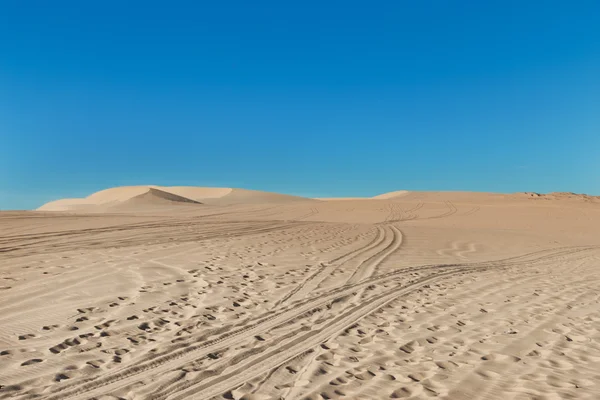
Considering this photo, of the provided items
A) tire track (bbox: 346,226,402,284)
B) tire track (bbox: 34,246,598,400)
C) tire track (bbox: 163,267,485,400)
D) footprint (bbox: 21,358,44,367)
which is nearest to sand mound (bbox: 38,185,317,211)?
tire track (bbox: 346,226,402,284)

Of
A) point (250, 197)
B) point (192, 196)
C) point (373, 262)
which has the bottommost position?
point (373, 262)

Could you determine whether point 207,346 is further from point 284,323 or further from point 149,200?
point 149,200

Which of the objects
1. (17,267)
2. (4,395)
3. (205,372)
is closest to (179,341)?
(205,372)

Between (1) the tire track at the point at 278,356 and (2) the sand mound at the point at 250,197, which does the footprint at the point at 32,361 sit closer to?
(1) the tire track at the point at 278,356

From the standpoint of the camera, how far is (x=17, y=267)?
32.6ft

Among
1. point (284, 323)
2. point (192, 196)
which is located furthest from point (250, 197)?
point (284, 323)

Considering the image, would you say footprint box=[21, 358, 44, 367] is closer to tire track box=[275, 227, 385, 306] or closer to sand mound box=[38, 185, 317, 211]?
tire track box=[275, 227, 385, 306]

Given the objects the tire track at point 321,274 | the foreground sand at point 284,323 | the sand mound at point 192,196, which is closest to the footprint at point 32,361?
the foreground sand at point 284,323

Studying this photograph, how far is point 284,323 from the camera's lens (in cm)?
658

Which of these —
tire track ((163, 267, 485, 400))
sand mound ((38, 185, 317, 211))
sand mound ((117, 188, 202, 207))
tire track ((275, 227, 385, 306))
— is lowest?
tire track ((163, 267, 485, 400))

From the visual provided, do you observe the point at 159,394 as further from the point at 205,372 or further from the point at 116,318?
the point at 116,318

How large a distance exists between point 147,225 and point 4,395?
15828 mm

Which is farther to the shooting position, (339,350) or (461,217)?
(461,217)

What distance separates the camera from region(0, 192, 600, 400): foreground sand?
4602 mm
